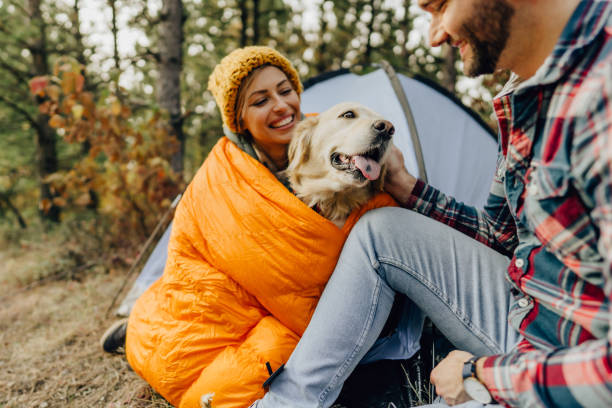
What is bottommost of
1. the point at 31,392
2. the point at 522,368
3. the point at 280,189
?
the point at 31,392

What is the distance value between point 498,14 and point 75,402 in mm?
2498

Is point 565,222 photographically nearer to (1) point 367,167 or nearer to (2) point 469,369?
(2) point 469,369

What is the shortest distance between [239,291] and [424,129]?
1.62 meters

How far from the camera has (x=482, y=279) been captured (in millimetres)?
1279

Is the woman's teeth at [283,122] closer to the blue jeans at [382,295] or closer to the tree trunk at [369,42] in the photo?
the blue jeans at [382,295]

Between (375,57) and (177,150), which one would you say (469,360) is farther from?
(375,57)

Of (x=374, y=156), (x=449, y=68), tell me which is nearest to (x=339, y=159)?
(x=374, y=156)

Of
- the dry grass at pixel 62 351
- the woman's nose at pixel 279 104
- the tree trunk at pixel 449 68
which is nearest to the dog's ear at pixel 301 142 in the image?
the woman's nose at pixel 279 104

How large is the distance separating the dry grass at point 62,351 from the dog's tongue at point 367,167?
1.47 m

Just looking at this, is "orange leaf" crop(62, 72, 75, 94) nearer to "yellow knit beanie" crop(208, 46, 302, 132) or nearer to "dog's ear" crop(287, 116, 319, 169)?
"yellow knit beanie" crop(208, 46, 302, 132)

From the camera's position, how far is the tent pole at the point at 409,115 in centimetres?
210

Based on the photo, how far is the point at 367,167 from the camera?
1591mm

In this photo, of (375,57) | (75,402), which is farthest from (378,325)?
(375,57)

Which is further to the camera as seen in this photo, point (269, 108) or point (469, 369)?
Answer: point (269, 108)
